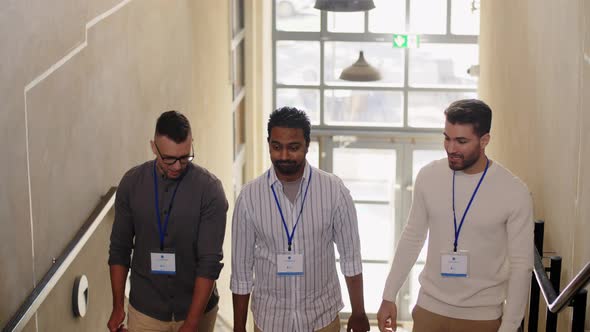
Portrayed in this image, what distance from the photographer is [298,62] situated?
12.6 m

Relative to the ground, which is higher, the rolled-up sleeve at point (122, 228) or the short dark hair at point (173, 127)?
the short dark hair at point (173, 127)

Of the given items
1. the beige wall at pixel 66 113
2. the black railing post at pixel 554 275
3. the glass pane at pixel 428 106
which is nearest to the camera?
the beige wall at pixel 66 113

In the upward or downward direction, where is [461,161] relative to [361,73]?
downward

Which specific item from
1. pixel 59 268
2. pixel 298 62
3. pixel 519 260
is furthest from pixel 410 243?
pixel 298 62

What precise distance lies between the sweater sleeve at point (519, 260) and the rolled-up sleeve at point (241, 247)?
3.48 feet

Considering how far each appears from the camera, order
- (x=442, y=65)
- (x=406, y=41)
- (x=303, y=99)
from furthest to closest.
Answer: (x=303, y=99), (x=442, y=65), (x=406, y=41)

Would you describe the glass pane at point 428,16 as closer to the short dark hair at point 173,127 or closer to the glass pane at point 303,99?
the glass pane at point 303,99

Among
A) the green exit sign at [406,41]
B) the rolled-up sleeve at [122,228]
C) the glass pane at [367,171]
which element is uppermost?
the green exit sign at [406,41]

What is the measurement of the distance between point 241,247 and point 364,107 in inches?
361

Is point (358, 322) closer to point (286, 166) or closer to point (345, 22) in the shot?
point (286, 166)

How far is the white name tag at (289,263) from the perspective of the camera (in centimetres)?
360

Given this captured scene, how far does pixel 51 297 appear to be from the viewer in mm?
3668

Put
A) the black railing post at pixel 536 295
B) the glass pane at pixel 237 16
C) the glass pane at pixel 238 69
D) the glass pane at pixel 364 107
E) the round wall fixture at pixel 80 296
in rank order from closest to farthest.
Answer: the round wall fixture at pixel 80 296 → the black railing post at pixel 536 295 → the glass pane at pixel 237 16 → the glass pane at pixel 238 69 → the glass pane at pixel 364 107

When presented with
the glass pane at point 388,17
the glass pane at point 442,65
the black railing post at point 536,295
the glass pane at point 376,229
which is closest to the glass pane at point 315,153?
the glass pane at point 376,229
